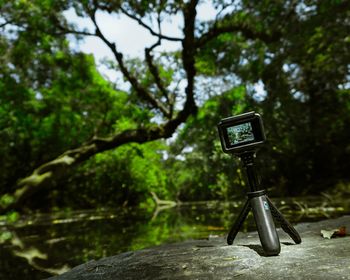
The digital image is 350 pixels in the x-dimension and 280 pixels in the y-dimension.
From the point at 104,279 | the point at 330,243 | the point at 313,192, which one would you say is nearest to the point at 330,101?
the point at 313,192

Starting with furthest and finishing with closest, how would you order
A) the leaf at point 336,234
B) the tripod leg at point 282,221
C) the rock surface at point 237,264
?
the leaf at point 336,234, the tripod leg at point 282,221, the rock surface at point 237,264

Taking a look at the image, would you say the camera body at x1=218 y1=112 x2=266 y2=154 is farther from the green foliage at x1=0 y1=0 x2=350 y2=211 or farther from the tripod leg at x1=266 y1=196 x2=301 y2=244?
the green foliage at x1=0 y1=0 x2=350 y2=211

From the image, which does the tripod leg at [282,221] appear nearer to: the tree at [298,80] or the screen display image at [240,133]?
the screen display image at [240,133]

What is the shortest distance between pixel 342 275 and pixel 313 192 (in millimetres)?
19065

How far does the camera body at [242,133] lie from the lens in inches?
105

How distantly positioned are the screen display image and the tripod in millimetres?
125

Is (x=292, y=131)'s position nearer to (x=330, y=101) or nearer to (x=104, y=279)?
(x=330, y=101)

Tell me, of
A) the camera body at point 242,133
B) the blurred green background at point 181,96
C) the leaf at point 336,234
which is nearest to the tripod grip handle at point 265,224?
the camera body at point 242,133

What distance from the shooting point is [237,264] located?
2.35m

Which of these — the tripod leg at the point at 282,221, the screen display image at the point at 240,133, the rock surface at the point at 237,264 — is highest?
the screen display image at the point at 240,133

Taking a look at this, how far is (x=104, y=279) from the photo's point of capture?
7.83ft

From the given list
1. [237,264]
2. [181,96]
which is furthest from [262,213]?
[181,96]

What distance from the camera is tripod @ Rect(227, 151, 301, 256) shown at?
2.46 meters

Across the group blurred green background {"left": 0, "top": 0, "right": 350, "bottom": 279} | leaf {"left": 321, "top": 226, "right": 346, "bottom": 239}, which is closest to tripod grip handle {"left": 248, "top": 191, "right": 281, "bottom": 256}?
leaf {"left": 321, "top": 226, "right": 346, "bottom": 239}
